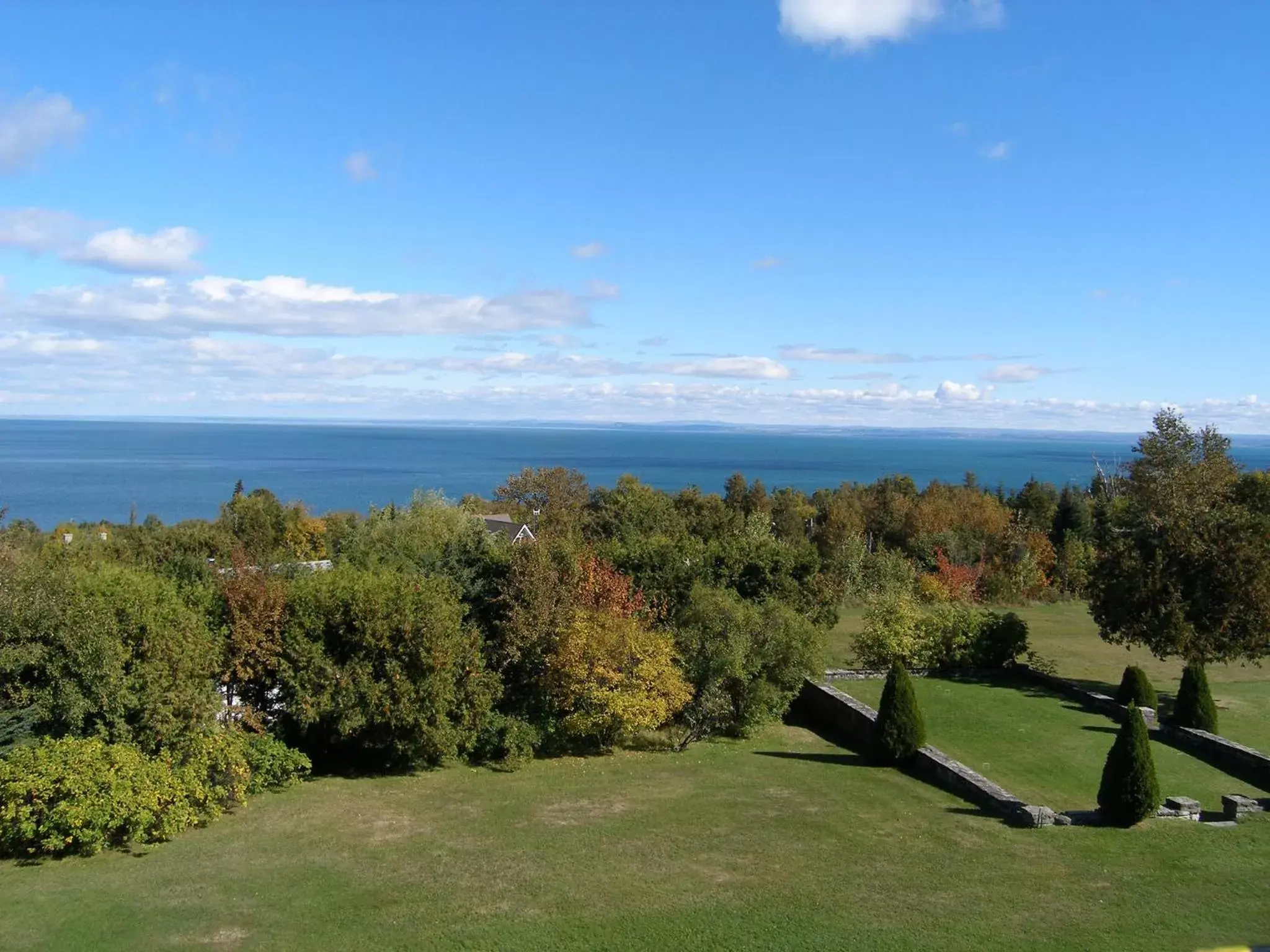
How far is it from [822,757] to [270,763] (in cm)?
1210

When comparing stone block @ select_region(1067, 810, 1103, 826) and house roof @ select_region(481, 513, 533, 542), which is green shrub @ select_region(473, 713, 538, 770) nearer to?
stone block @ select_region(1067, 810, 1103, 826)

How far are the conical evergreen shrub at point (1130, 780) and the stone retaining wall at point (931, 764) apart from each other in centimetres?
100

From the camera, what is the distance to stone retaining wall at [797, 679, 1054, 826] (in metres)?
15.6

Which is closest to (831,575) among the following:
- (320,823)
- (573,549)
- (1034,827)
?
(573,549)

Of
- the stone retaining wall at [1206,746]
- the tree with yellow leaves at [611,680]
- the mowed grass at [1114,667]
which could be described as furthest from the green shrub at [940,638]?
the tree with yellow leaves at [611,680]

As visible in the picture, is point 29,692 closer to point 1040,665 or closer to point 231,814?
point 231,814

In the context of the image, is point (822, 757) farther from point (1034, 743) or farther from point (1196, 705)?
point (1196, 705)

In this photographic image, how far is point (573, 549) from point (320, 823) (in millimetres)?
10315

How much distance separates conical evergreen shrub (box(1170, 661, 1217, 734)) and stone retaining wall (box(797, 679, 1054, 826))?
254 inches

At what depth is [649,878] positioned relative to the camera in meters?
12.7

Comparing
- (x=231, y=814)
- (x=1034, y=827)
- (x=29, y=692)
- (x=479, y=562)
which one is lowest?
(x=231, y=814)

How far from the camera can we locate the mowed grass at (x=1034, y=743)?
1769 cm

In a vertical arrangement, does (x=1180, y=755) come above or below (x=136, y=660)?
below

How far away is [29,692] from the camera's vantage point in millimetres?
15836
